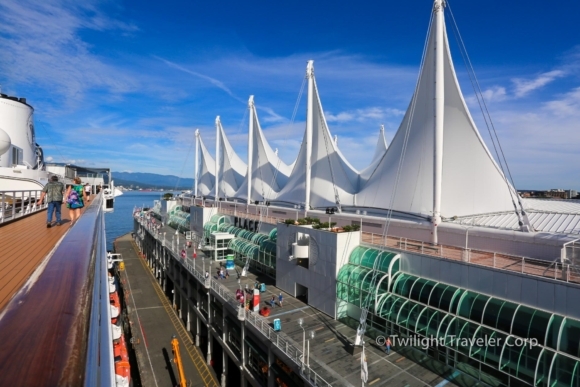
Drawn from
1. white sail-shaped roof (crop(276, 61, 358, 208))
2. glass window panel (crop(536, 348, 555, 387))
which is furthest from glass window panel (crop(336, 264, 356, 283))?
white sail-shaped roof (crop(276, 61, 358, 208))

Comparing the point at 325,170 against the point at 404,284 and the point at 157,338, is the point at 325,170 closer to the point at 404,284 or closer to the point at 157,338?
the point at 404,284

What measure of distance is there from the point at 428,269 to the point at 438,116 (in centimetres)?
743

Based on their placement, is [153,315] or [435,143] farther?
[153,315]

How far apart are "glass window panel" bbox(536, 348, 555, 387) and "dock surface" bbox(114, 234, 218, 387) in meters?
14.8

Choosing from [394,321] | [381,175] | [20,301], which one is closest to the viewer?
[20,301]

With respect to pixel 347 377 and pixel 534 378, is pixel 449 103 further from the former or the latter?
pixel 347 377

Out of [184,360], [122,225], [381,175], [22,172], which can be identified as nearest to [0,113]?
[22,172]

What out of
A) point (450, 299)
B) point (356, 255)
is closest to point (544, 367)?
point (450, 299)

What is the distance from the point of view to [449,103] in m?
Result: 18.2

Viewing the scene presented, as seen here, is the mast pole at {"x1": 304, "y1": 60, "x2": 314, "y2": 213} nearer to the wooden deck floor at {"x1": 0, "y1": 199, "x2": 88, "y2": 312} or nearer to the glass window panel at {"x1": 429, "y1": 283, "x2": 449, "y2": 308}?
the glass window panel at {"x1": 429, "y1": 283, "x2": 449, "y2": 308}

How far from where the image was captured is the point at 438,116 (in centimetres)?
1585

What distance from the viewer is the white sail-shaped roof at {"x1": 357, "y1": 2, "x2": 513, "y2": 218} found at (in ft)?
57.9

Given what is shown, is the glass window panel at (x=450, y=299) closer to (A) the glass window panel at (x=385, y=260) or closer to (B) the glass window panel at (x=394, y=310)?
(B) the glass window panel at (x=394, y=310)

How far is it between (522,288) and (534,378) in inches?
100
